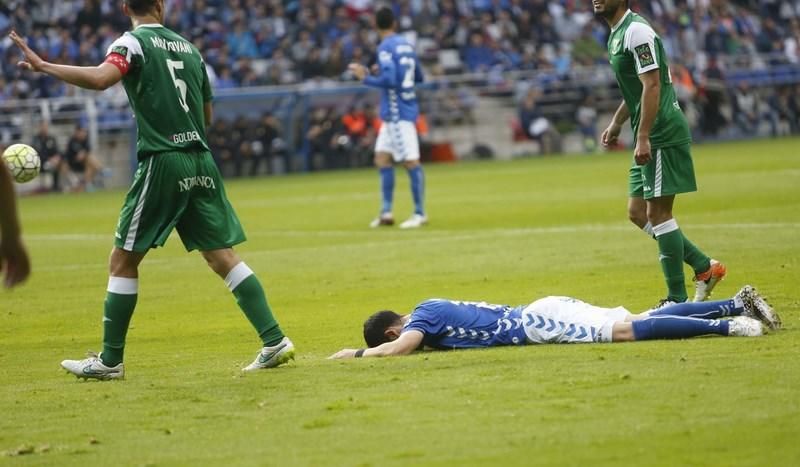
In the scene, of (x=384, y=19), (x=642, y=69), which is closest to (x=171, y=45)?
(x=642, y=69)

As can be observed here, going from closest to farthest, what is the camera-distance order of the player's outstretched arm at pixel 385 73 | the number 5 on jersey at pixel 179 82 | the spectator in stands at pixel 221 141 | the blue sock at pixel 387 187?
the number 5 on jersey at pixel 179 82 → the blue sock at pixel 387 187 → the player's outstretched arm at pixel 385 73 → the spectator in stands at pixel 221 141

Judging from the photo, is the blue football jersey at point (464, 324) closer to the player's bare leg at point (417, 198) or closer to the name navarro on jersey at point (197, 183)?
the name navarro on jersey at point (197, 183)

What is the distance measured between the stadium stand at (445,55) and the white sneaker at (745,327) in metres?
28.1

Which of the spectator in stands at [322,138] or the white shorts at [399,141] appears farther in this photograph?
the spectator in stands at [322,138]

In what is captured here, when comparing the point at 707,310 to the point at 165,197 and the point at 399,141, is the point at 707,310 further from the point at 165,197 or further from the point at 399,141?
the point at 399,141

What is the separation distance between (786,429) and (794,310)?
4103mm

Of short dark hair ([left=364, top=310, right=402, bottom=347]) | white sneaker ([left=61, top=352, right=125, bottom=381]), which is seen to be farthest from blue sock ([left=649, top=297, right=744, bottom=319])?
white sneaker ([left=61, top=352, right=125, bottom=381])

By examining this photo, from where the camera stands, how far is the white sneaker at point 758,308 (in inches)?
361

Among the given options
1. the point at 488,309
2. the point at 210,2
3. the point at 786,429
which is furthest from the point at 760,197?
the point at 210,2

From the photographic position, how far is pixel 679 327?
9.12 m

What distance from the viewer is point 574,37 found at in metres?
45.0

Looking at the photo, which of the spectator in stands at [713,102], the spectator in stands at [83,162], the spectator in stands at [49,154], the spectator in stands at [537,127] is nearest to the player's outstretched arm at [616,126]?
the spectator in stands at [49,154]

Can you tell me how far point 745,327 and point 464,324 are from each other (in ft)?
5.85

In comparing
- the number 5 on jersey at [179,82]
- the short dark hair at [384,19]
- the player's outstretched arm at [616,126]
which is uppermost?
the number 5 on jersey at [179,82]
